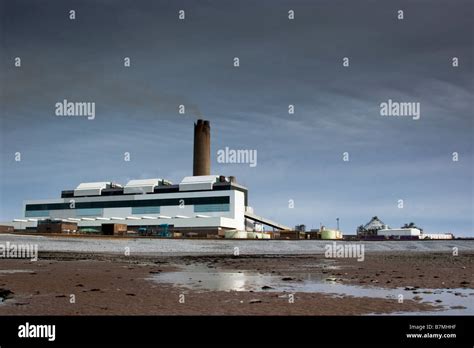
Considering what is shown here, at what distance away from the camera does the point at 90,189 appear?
103 meters

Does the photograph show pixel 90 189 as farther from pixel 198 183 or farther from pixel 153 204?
pixel 198 183

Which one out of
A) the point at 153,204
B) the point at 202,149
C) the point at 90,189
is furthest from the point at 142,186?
the point at 202,149

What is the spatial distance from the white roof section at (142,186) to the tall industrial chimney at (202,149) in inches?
345

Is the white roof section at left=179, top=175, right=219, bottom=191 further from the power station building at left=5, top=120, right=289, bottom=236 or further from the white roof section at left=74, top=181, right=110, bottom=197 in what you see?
the white roof section at left=74, top=181, right=110, bottom=197

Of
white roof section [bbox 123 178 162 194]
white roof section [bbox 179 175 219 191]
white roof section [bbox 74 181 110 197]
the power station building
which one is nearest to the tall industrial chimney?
the power station building

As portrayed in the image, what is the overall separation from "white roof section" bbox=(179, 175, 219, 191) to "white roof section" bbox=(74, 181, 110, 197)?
62.8 ft

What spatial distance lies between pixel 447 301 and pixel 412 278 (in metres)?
7.62

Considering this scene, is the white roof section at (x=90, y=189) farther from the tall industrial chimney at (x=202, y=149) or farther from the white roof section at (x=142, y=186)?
the tall industrial chimney at (x=202, y=149)

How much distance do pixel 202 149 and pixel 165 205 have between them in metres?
15.1

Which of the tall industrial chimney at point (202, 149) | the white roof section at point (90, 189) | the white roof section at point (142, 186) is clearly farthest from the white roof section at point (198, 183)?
the white roof section at point (90, 189)
